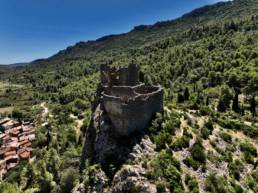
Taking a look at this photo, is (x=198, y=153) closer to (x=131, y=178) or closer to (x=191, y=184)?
(x=191, y=184)

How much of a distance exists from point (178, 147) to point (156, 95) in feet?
22.6

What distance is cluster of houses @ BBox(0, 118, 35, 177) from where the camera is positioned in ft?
280

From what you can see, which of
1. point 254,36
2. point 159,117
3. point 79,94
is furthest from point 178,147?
point 254,36

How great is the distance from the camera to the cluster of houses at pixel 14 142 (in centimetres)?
8525

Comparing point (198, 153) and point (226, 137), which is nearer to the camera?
point (198, 153)

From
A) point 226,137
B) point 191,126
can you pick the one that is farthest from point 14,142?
point 226,137

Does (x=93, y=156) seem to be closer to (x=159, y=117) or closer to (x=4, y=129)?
(x=159, y=117)

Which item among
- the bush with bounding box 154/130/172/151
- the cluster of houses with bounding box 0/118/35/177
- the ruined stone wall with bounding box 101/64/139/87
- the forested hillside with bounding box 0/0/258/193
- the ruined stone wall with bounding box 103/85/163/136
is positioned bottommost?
the cluster of houses with bounding box 0/118/35/177

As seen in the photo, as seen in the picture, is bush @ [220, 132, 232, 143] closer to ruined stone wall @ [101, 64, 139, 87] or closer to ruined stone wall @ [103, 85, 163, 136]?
ruined stone wall @ [103, 85, 163, 136]

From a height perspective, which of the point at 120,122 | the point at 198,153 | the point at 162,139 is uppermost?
the point at 120,122

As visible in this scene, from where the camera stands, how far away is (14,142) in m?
103

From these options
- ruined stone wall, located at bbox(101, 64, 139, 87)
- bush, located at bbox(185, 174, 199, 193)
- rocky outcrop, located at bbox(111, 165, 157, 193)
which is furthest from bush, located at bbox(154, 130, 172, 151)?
ruined stone wall, located at bbox(101, 64, 139, 87)

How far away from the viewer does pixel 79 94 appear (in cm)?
13988

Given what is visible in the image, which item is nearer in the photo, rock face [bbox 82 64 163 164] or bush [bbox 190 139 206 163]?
rock face [bbox 82 64 163 164]
